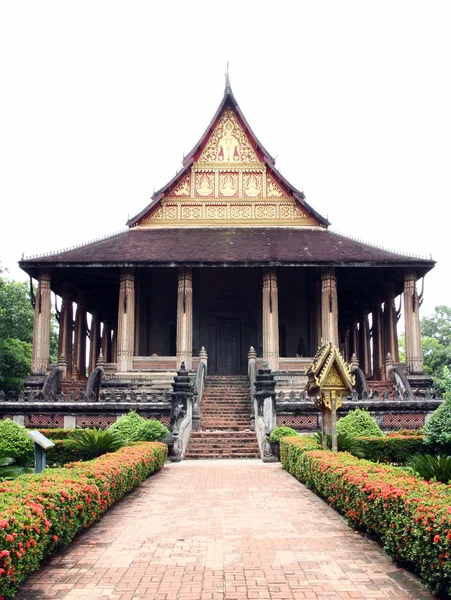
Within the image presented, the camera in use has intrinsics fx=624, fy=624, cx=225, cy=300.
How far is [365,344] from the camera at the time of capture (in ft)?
106

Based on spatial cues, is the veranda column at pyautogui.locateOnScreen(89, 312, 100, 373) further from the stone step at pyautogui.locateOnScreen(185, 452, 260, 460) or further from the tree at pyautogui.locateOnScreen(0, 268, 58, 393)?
the stone step at pyautogui.locateOnScreen(185, 452, 260, 460)

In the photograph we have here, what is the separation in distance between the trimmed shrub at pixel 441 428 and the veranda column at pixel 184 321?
1350 cm

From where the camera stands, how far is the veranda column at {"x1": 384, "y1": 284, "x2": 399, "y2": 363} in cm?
2723

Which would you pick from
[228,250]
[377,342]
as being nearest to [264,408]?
[228,250]

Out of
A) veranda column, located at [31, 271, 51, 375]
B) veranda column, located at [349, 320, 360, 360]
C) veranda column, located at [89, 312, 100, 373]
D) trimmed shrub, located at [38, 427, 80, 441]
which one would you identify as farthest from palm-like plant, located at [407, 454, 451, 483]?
veranda column, located at [89, 312, 100, 373]

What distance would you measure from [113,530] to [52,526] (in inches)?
62.0

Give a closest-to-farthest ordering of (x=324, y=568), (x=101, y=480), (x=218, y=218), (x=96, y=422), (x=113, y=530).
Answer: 1. (x=324, y=568)
2. (x=113, y=530)
3. (x=101, y=480)
4. (x=96, y=422)
5. (x=218, y=218)

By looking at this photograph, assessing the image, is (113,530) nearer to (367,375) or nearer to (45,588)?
(45,588)

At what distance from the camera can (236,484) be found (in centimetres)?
1141

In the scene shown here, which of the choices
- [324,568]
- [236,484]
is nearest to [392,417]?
[236,484]

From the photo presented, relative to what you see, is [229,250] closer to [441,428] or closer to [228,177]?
[228,177]

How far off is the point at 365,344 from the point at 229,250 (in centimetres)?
1104

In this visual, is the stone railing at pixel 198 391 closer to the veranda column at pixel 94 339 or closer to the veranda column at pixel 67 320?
the veranda column at pixel 67 320

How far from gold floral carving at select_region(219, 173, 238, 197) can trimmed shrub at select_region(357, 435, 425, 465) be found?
663 inches
